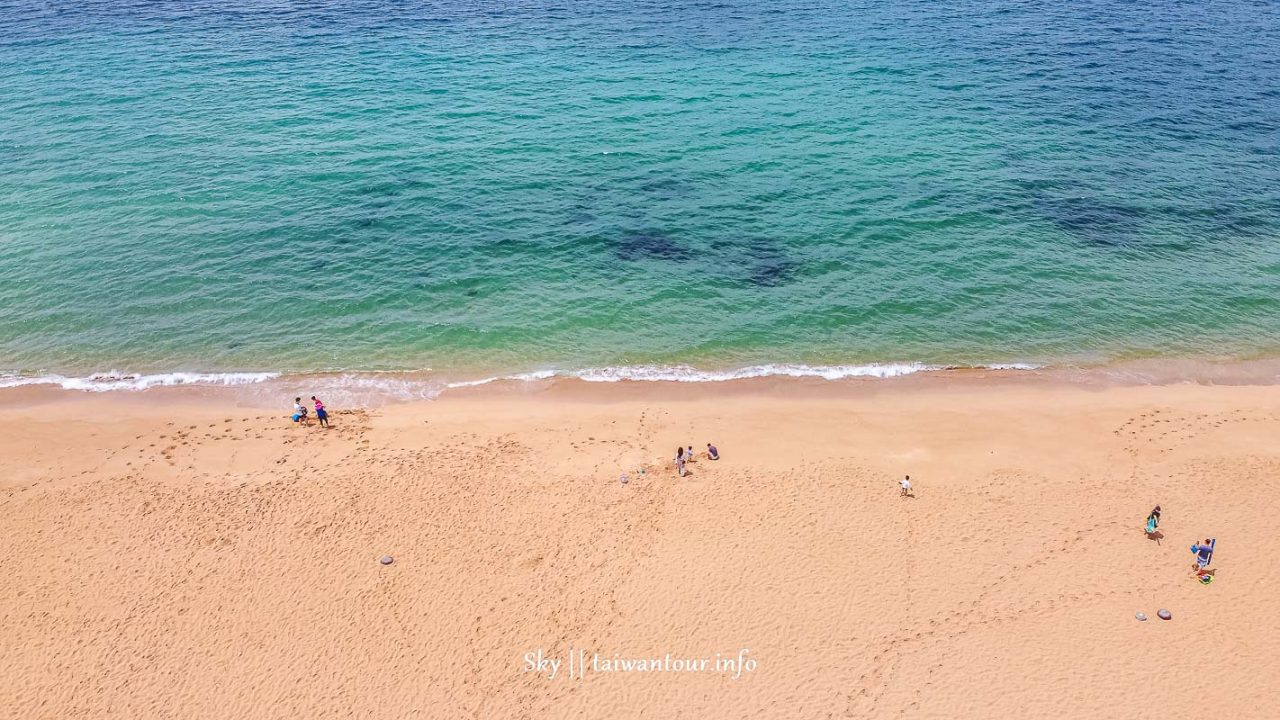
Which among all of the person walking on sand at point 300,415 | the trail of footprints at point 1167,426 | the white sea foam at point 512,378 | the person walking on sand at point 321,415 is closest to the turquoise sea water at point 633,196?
the white sea foam at point 512,378

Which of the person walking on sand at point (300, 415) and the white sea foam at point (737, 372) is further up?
the person walking on sand at point (300, 415)

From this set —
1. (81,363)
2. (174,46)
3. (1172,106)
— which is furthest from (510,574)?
(174,46)

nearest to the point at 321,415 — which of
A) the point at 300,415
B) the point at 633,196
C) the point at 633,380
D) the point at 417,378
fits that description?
the point at 300,415

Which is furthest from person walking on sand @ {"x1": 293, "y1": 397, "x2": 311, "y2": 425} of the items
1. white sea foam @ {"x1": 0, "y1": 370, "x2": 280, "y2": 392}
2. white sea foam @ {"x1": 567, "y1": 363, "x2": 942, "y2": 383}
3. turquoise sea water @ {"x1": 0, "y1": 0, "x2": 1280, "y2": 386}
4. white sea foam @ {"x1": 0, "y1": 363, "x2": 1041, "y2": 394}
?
white sea foam @ {"x1": 567, "y1": 363, "x2": 942, "y2": 383}

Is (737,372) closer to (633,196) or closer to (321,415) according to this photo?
(633,196)

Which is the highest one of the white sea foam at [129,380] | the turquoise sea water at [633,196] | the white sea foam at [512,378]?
the turquoise sea water at [633,196]

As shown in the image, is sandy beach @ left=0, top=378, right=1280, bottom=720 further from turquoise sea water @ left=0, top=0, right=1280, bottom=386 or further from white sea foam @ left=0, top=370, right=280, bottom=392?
turquoise sea water @ left=0, top=0, right=1280, bottom=386

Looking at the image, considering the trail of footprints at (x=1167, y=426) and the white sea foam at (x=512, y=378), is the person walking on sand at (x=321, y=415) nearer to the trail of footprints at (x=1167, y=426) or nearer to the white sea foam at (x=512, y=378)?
the white sea foam at (x=512, y=378)
